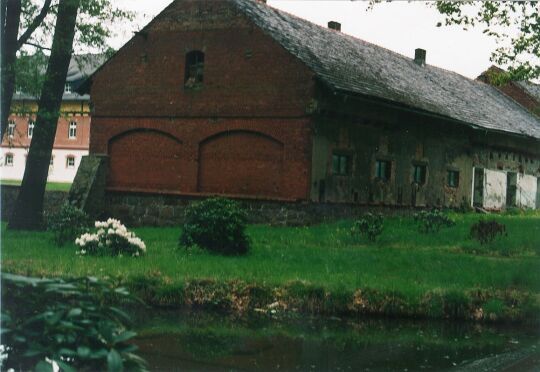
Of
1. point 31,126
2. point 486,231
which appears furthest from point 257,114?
point 31,126

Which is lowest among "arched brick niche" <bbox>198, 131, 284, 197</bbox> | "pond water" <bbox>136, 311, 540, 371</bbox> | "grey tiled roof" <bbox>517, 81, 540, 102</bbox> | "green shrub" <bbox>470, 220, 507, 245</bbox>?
"pond water" <bbox>136, 311, 540, 371</bbox>

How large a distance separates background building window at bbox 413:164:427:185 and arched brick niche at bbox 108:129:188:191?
988cm

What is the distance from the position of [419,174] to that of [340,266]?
15635 mm

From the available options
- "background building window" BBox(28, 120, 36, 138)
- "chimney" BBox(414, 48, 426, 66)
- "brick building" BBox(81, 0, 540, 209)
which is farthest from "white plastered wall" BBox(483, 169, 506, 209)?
"background building window" BBox(28, 120, 36, 138)

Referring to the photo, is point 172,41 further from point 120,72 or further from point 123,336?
point 123,336

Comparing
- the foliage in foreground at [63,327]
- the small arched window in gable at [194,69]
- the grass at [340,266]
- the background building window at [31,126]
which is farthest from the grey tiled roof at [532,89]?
the foliage in foreground at [63,327]

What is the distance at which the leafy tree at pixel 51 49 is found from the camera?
1862 centimetres

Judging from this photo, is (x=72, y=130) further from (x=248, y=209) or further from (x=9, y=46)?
(x=9, y=46)

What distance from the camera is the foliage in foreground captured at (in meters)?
4.32

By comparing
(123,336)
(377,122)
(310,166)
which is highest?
(377,122)

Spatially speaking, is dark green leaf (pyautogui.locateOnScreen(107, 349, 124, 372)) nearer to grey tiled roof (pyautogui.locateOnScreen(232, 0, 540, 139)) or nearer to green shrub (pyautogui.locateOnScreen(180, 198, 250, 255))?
green shrub (pyautogui.locateOnScreen(180, 198, 250, 255))

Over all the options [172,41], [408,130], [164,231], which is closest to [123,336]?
[164,231]

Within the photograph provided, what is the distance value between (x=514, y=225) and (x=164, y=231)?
11.2 meters

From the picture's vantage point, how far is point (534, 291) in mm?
12188
